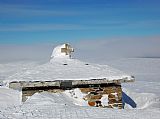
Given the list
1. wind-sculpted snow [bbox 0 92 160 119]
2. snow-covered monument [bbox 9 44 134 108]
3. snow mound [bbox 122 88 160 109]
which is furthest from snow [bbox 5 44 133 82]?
wind-sculpted snow [bbox 0 92 160 119]

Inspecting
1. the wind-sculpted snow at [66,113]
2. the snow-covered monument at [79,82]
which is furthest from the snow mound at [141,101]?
the wind-sculpted snow at [66,113]

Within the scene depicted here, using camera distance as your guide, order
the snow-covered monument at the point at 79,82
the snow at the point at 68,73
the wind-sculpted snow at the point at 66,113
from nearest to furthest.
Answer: the wind-sculpted snow at the point at 66,113
the snow-covered monument at the point at 79,82
the snow at the point at 68,73

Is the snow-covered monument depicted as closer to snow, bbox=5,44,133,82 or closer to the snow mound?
snow, bbox=5,44,133,82

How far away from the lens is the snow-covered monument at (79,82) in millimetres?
8789

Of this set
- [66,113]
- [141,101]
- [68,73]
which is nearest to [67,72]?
[68,73]

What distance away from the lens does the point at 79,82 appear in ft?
29.1

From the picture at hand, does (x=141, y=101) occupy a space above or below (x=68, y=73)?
below

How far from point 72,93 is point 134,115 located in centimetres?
372

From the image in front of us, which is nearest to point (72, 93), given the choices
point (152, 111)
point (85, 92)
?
point (85, 92)

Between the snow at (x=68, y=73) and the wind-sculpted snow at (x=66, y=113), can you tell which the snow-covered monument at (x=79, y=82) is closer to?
the snow at (x=68, y=73)

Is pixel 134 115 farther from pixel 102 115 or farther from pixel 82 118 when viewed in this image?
pixel 82 118

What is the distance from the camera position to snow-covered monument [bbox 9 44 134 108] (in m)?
8.79

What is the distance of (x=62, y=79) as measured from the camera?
878cm

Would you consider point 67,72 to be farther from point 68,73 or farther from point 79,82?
point 79,82
